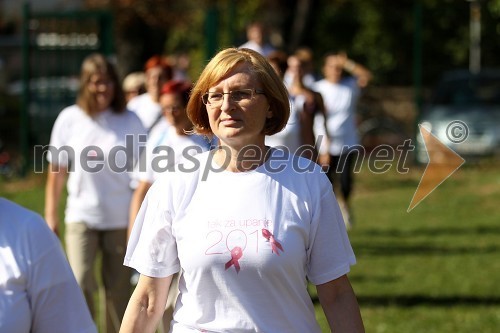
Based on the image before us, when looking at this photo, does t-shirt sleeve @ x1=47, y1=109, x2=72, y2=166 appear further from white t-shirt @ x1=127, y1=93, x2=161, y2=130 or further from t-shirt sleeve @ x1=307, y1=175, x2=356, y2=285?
t-shirt sleeve @ x1=307, y1=175, x2=356, y2=285

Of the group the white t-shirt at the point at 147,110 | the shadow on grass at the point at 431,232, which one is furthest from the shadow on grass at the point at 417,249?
the white t-shirt at the point at 147,110

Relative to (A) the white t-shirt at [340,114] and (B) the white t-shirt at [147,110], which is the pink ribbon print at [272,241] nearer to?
(B) the white t-shirt at [147,110]

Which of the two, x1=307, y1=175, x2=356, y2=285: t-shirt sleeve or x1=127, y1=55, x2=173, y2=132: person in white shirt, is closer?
x1=307, y1=175, x2=356, y2=285: t-shirt sleeve

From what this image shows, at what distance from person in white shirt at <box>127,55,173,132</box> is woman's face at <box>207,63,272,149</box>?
189 inches

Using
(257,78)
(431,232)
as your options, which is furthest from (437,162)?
(257,78)

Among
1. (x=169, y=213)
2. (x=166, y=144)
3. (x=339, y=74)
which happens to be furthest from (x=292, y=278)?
(x=339, y=74)

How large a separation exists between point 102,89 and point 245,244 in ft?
12.8

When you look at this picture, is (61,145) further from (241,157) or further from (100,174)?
(241,157)

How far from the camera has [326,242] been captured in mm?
3881

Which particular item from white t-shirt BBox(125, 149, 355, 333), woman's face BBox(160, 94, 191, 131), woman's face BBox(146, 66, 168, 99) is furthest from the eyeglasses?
woman's face BBox(146, 66, 168, 99)

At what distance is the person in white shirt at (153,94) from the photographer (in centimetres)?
902

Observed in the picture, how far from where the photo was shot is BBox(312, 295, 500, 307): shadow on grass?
9211 mm

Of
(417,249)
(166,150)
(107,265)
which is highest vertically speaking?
(166,150)

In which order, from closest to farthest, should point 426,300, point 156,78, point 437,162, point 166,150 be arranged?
point 166,150 < point 156,78 < point 426,300 < point 437,162
